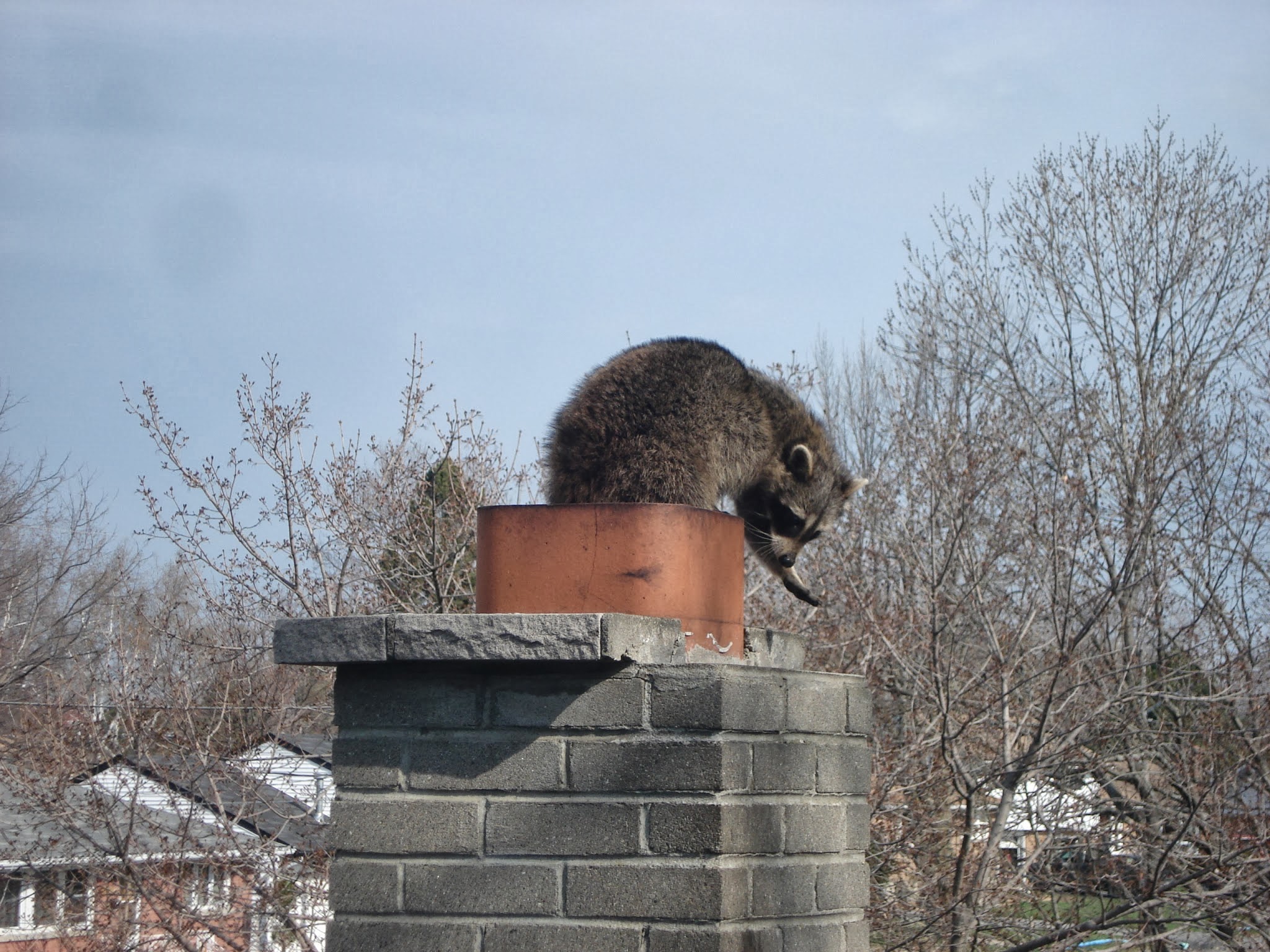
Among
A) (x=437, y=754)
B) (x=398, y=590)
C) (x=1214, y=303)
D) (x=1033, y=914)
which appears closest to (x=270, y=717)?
(x=398, y=590)

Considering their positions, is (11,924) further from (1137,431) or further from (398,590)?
(1137,431)

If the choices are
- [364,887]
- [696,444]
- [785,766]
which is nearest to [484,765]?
[364,887]

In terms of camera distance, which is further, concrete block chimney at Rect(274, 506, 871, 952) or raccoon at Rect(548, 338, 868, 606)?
raccoon at Rect(548, 338, 868, 606)

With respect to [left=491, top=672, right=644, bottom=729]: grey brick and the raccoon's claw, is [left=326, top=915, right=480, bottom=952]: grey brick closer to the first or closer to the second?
[left=491, top=672, right=644, bottom=729]: grey brick

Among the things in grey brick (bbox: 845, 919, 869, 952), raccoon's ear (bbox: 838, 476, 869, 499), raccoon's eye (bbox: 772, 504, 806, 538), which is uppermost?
raccoon's ear (bbox: 838, 476, 869, 499)

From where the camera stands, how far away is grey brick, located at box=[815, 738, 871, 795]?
107 inches

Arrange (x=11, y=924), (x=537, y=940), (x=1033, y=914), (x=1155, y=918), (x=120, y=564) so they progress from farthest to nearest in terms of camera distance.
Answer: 1. (x=120, y=564)
2. (x=11, y=924)
3. (x=1033, y=914)
4. (x=1155, y=918)
5. (x=537, y=940)

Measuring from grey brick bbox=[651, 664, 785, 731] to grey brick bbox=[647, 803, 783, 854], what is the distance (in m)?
0.15

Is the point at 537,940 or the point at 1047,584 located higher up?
the point at 1047,584

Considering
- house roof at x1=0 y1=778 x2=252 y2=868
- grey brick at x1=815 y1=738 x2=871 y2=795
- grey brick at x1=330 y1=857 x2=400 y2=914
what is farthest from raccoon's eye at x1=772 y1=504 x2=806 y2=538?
house roof at x1=0 y1=778 x2=252 y2=868

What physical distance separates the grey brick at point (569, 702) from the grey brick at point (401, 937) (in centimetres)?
41

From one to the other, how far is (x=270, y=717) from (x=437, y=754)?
8.86m

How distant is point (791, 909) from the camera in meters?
2.55

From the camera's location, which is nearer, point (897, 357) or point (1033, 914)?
point (1033, 914)
